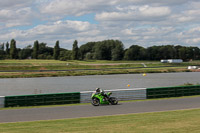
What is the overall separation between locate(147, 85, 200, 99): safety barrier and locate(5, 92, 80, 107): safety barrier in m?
6.72

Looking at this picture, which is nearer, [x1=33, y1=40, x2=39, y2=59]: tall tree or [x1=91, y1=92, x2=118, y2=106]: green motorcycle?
[x1=91, y1=92, x2=118, y2=106]: green motorcycle

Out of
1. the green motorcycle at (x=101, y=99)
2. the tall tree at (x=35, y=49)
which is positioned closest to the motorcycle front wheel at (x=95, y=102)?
the green motorcycle at (x=101, y=99)

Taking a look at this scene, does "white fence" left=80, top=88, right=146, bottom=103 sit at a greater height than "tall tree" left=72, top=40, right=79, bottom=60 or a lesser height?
lesser

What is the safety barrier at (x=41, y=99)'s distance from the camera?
69.8 ft

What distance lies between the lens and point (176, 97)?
26391 mm

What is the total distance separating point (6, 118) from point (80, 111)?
450cm

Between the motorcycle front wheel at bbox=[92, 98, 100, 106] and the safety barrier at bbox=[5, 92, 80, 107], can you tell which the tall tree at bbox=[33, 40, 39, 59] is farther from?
the motorcycle front wheel at bbox=[92, 98, 100, 106]

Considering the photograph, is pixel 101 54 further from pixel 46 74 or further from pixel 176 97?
pixel 176 97

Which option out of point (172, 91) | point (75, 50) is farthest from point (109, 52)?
point (172, 91)

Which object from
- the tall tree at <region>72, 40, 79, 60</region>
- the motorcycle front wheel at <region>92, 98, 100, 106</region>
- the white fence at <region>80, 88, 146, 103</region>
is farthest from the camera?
the tall tree at <region>72, 40, 79, 60</region>

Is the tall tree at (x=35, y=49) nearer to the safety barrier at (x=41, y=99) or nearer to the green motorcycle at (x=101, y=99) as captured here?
the safety barrier at (x=41, y=99)

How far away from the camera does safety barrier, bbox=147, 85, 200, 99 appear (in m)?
25.7

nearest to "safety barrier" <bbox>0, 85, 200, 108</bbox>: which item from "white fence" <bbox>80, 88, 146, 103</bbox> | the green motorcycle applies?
"white fence" <bbox>80, 88, 146, 103</bbox>

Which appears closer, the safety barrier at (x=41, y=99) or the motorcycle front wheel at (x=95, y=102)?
the motorcycle front wheel at (x=95, y=102)
